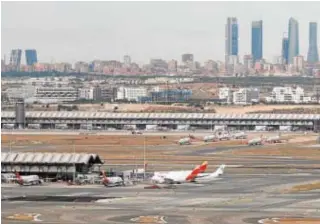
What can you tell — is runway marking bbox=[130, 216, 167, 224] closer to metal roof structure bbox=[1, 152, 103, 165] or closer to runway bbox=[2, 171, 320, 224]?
runway bbox=[2, 171, 320, 224]

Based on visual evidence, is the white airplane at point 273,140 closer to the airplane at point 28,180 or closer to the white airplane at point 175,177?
the white airplane at point 175,177

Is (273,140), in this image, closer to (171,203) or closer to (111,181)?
(111,181)

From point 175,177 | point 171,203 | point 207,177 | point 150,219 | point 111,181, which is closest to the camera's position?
point 150,219

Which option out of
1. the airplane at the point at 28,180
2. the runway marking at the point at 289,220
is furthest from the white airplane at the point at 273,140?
the runway marking at the point at 289,220

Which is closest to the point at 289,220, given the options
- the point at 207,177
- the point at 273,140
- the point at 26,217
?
the point at 26,217

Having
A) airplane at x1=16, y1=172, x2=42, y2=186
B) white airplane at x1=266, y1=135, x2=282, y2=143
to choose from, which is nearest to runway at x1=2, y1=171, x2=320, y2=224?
airplane at x1=16, y1=172, x2=42, y2=186

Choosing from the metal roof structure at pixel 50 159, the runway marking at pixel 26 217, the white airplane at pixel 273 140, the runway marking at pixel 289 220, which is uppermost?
the metal roof structure at pixel 50 159

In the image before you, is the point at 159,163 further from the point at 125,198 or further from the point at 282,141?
the point at 282,141

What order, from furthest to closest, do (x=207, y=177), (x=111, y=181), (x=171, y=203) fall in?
(x=207, y=177)
(x=111, y=181)
(x=171, y=203)

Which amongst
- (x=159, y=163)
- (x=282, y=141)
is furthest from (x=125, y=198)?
(x=282, y=141)
